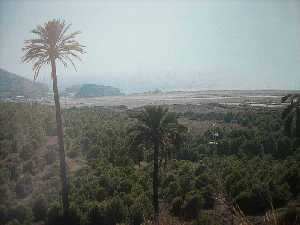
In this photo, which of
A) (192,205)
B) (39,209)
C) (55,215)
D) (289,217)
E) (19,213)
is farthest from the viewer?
(192,205)

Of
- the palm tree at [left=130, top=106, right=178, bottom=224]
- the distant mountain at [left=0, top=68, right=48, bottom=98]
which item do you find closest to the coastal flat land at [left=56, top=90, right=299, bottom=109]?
the distant mountain at [left=0, top=68, right=48, bottom=98]

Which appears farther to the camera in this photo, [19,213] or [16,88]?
[16,88]

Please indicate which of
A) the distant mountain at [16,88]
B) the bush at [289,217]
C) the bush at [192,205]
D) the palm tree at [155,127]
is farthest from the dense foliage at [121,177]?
the distant mountain at [16,88]

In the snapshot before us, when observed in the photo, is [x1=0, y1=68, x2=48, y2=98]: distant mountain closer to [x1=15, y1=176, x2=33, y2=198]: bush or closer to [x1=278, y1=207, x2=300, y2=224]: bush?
[x1=15, y1=176, x2=33, y2=198]: bush

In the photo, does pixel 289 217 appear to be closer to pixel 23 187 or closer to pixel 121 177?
pixel 121 177

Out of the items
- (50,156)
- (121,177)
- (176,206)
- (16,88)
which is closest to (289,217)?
(176,206)

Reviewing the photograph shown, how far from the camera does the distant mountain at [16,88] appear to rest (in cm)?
15200

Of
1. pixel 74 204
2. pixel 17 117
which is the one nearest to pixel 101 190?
→ pixel 74 204

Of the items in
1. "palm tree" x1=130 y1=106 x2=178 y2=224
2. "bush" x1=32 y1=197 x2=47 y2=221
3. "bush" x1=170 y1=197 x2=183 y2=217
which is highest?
"palm tree" x1=130 y1=106 x2=178 y2=224

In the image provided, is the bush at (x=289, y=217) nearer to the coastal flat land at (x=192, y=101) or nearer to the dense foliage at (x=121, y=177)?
the dense foliage at (x=121, y=177)

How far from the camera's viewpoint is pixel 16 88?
532 feet

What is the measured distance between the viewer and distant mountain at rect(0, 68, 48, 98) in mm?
152000

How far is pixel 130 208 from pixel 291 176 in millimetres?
13414

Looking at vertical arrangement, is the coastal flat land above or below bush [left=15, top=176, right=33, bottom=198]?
above
